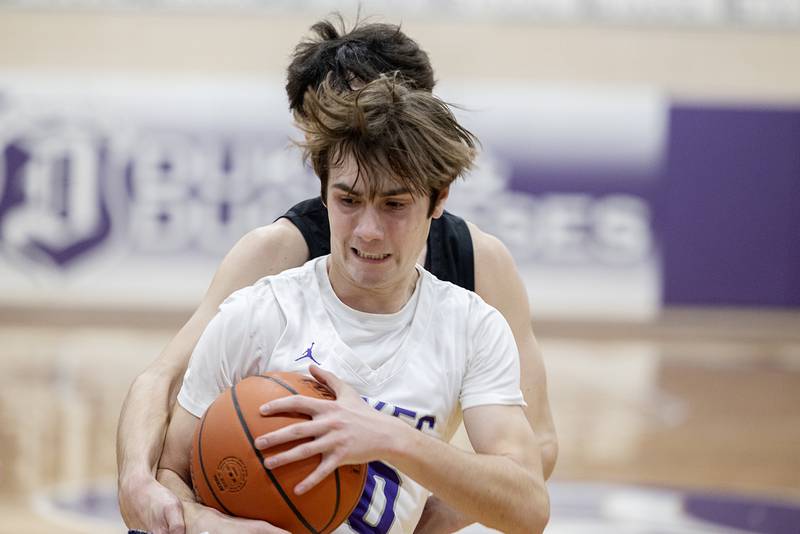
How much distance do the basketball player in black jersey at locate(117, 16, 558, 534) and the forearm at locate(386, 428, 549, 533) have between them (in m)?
0.53

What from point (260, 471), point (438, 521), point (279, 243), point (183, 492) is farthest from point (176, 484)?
point (279, 243)

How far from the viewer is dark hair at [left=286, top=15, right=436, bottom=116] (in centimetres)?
310

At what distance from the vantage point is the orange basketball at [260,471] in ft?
7.68

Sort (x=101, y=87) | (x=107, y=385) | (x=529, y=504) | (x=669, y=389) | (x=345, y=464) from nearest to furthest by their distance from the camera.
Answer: (x=345, y=464) → (x=529, y=504) → (x=107, y=385) → (x=669, y=389) → (x=101, y=87)

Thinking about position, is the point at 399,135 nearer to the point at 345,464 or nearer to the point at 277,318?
the point at 277,318

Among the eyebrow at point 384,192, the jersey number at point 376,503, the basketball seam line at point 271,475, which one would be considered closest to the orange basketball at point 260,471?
the basketball seam line at point 271,475

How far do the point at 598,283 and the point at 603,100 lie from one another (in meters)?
1.92

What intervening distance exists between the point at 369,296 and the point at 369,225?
287 millimetres

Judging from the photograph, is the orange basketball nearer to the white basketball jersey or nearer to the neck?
the white basketball jersey

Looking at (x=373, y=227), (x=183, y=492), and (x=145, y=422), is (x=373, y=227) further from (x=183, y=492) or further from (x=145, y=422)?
(x=145, y=422)

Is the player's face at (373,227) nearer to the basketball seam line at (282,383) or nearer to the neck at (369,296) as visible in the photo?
the neck at (369,296)

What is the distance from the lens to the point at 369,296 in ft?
8.87

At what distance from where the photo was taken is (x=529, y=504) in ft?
8.39

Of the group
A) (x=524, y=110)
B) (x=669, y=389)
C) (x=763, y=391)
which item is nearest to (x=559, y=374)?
(x=669, y=389)
